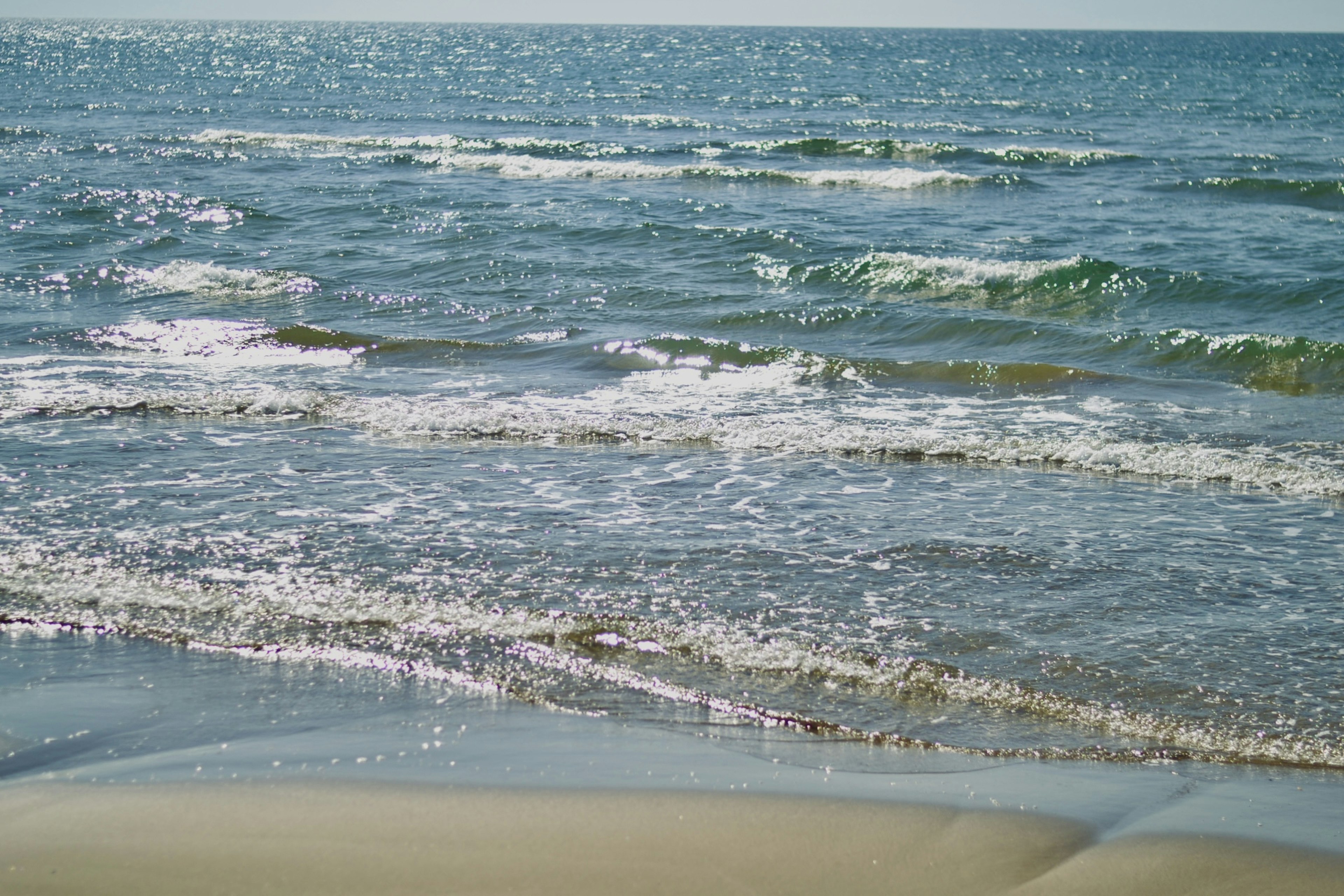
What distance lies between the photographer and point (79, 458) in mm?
7379

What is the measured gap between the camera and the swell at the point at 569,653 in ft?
13.5

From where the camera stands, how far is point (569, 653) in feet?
15.4

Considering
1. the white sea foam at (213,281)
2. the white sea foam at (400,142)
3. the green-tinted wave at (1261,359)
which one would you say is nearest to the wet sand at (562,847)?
the green-tinted wave at (1261,359)

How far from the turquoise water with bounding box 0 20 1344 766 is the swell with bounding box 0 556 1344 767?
0.02 meters

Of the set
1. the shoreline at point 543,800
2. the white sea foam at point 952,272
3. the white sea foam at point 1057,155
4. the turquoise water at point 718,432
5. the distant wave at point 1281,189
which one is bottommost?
the shoreline at point 543,800

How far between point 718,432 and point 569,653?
4066 mm

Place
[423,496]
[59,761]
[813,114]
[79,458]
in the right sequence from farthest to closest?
[813,114], [79,458], [423,496], [59,761]

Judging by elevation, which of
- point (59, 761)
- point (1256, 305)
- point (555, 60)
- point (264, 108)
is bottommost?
point (59, 761)

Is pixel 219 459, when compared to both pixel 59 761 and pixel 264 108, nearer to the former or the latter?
pixel 59 761

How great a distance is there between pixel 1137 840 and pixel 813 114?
121 feet

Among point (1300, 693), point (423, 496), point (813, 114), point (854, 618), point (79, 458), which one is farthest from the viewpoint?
point (813, 114)

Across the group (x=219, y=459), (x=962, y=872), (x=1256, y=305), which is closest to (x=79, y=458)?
(x=219, y=459)

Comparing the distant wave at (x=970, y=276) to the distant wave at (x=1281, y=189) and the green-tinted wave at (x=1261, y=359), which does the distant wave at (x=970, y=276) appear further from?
the distant wave at (x=1281, y=189)

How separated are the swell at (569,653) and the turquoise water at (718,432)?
2cm
